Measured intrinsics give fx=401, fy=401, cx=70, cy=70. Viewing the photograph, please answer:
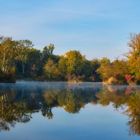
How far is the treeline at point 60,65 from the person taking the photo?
239 ft

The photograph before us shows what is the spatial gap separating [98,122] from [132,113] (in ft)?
10.9

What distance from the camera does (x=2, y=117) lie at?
44.3ft

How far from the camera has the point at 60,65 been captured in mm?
101625

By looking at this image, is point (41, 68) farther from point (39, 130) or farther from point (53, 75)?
point (39, 130)

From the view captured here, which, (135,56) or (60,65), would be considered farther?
(60,65)

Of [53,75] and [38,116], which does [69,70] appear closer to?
[53,75]

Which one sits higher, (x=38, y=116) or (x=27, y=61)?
(x=27, y=61)

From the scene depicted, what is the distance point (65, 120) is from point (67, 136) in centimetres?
375

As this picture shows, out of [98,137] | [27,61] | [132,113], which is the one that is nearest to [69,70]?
[27,61]

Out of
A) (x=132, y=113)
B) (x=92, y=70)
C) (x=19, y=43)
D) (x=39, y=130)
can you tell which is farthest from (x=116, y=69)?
(x=39, y=130)

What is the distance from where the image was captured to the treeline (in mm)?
72875

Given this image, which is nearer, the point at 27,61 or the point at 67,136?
the point at 67,136

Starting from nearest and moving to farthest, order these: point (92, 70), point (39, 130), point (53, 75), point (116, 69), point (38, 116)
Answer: point (39, 130)
point (38, 116)
point (116, 69)
point (53, 75)
point (92, 70)

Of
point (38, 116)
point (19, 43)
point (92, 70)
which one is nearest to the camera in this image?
point (38, 116)
